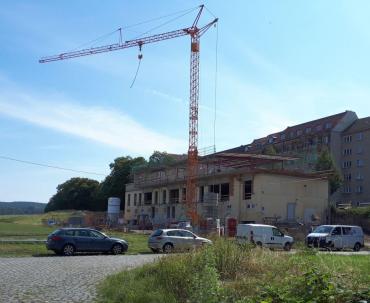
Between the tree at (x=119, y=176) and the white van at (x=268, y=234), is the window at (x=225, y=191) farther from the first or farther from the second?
the tree at (x=119, y=176)

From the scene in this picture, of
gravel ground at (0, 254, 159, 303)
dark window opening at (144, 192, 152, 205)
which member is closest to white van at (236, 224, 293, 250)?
gravel ground at (0, 254, 159, 303)

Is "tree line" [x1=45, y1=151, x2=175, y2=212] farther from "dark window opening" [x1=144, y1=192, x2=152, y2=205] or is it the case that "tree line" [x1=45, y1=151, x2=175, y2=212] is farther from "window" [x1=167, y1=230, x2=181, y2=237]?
"window" [x1=167, y1=230, x2=181, y2=237]

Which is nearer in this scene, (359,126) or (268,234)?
(268,234)

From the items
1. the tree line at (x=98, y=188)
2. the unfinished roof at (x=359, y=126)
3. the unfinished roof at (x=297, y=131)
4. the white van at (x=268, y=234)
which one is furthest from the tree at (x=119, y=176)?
the white van at (x=268, y=234)

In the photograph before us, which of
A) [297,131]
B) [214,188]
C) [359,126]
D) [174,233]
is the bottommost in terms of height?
[174,233]

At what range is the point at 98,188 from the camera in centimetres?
13100

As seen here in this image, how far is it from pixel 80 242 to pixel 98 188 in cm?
10247

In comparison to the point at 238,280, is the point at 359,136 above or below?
above

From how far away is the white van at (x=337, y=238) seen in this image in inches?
1570

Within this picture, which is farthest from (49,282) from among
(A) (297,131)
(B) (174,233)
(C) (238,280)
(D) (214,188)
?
(A) (297,131)

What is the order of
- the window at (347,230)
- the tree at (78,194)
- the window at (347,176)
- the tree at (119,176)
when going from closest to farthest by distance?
the window at (347,230) < the window at (347,176) < the tree at (119,176) < the tree at (78,194)

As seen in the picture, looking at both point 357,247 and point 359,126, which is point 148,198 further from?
point 357,247

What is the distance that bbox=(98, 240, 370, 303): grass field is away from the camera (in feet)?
25.4

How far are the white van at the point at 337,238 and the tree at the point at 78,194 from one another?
Result: 96612 mm
